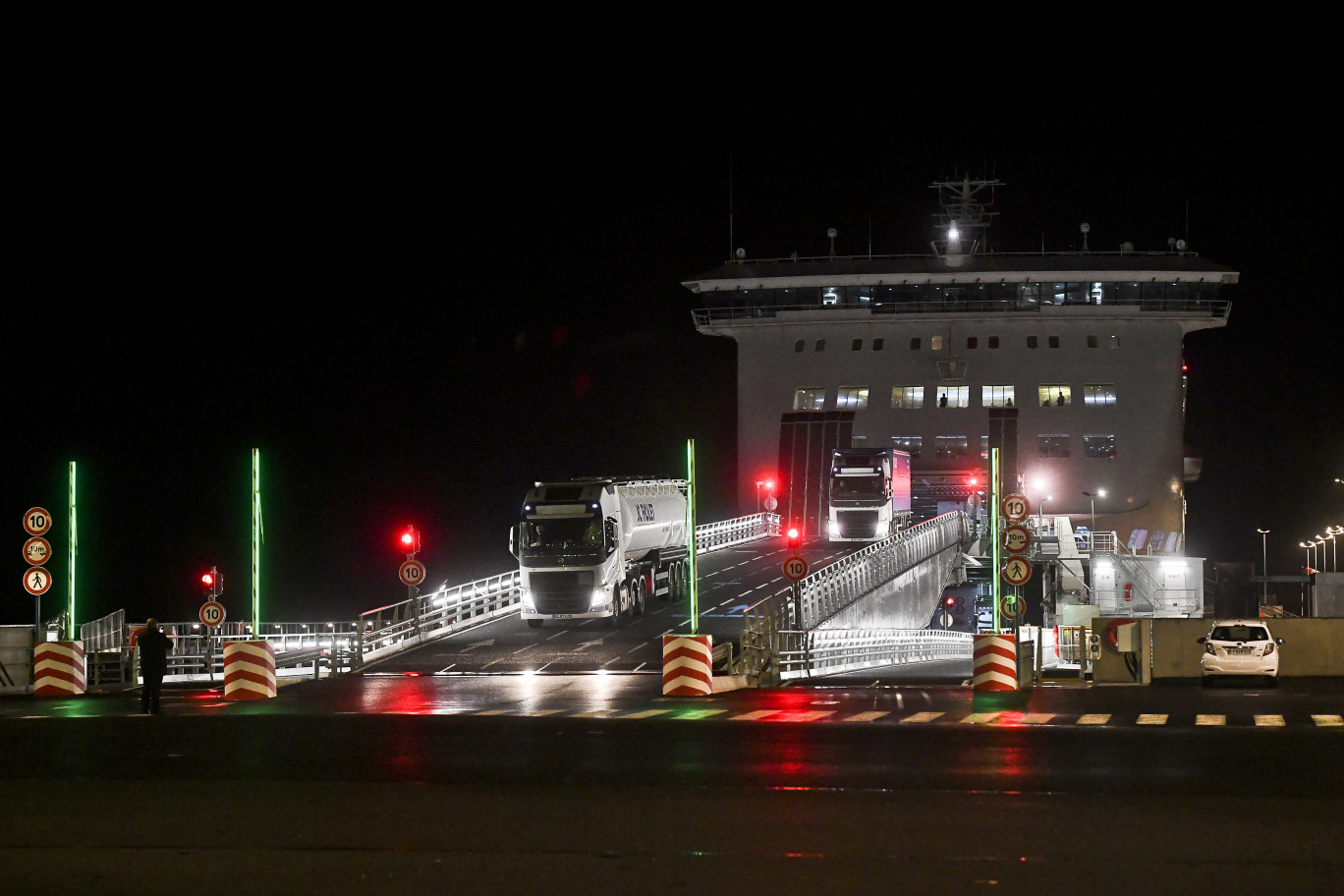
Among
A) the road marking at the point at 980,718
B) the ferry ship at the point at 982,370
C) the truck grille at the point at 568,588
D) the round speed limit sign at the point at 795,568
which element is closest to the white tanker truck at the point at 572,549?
the truck grille at the point at 568,588

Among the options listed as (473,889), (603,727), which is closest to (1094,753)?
(603,727)

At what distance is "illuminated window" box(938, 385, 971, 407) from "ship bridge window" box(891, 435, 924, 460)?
179 centimetres

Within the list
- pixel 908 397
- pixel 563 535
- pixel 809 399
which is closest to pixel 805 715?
pixel 563 535

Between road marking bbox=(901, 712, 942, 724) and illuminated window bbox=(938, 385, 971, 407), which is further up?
illuminated window bbox=(938, 385, 971, 407)

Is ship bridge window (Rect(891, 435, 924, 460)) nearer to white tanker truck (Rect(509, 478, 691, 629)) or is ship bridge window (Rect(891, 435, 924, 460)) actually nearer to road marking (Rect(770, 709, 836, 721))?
white tanker truck (Rect(509, 478, 691, 629))

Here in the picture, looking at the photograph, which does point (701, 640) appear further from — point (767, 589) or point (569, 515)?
point (767, 589)

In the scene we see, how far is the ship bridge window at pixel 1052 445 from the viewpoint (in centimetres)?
6000

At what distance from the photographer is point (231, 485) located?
112m

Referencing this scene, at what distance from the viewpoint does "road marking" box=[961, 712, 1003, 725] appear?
1722 cm

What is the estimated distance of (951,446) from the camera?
61.3 metres

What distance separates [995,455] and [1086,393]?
107 ft

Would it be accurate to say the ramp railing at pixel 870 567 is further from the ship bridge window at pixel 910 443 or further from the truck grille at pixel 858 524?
the ship bridge window at pixel 910 443

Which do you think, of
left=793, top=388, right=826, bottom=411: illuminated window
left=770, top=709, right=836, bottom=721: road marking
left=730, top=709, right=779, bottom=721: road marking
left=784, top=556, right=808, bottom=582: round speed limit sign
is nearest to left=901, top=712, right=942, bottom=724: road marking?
left=770, top=709, right=836, bottom=721: road marking

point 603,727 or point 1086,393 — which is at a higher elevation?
point 1086,393
